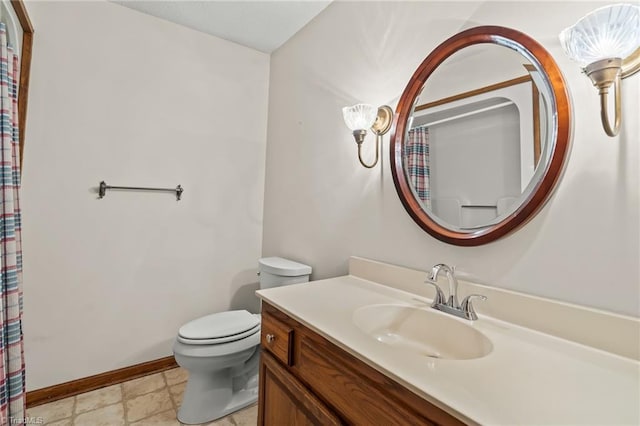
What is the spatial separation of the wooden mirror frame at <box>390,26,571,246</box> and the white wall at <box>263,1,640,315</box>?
3 centimetres

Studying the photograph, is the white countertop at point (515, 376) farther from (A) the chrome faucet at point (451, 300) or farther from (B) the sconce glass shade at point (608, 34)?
(B) the sconce glass shade at point (608, 34)

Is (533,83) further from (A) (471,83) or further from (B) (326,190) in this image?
(B) (326,190)

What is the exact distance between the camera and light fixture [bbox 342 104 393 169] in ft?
4.67

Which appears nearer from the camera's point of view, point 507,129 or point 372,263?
point 507,129

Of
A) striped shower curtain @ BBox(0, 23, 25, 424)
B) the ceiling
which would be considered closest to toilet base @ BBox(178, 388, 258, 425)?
striped shower curtain @ BBox(0, 23, 25, 424)

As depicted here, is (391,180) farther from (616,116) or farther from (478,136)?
(616,116)

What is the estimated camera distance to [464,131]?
118cm

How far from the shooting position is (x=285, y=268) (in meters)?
1.81

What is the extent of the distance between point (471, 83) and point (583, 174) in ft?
1.66

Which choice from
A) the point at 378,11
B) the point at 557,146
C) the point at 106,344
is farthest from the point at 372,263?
the point at 106,344

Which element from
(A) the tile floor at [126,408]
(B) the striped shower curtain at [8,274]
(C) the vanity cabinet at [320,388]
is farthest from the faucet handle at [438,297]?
(B) the striped shower curtain at [8,274]

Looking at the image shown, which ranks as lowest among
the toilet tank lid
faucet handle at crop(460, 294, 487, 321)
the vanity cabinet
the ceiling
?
the vanity cabinet

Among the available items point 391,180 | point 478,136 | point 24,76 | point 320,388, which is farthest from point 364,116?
point 24,76

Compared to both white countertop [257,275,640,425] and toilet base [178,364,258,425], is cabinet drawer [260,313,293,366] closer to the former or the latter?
white countertop [257,275,640,425]
